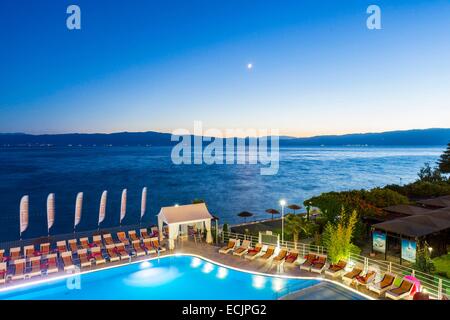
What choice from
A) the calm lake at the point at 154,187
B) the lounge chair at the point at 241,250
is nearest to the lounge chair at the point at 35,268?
the lounge chair at the point at 241,250

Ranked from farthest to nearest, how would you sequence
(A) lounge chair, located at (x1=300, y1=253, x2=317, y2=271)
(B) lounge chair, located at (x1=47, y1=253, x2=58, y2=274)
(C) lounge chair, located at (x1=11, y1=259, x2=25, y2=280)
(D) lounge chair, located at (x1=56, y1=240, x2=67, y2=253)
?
(D) lounge chair, located at (x1=56, y1=240, x2=67, y2=253) → (A) lounge chair, located at (x1=300, y1=253, x2=317, y2=271) → (B) lounge chair, located at (x1=47, y1=253, x2=58, y2=274) → (C) lounge chair, located at (x1=11, y1=259, x2=25, y2=280)

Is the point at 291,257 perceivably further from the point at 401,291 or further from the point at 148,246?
the point at 148,246

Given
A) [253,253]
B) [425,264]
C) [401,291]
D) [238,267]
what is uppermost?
[425,264]

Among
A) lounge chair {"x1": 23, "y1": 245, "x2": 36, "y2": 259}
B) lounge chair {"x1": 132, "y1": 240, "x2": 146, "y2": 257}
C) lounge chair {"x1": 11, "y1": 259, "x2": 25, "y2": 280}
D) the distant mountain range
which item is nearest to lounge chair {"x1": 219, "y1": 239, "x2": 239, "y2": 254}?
lounge chair {"x1": 132, "y1": 240, "x2": 146, "y2": 257}

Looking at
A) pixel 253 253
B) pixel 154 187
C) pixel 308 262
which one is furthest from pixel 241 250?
pixel 154 187

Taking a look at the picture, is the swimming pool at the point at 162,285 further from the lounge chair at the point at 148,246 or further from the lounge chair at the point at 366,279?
the lounge chair at the point at 148,246

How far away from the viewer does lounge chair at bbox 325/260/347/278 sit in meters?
9.55

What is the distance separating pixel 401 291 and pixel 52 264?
1071cm

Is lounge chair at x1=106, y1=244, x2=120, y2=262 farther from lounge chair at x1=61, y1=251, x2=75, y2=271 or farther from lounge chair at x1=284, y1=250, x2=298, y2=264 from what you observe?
lounge chair at x1=284, y1=250, x2=298, y2=264

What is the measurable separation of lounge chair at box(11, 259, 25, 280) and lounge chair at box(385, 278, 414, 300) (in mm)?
10842

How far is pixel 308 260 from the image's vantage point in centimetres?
1048

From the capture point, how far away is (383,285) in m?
8.41

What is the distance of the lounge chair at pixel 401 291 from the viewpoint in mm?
7836

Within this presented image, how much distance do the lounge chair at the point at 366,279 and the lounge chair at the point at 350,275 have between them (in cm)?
20
